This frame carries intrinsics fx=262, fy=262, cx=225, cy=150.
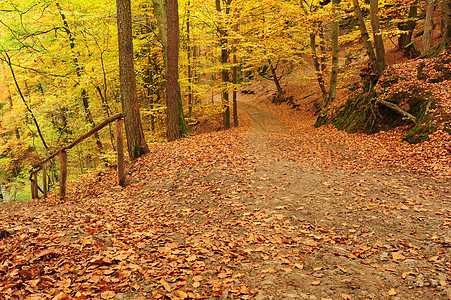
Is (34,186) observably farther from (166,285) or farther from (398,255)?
(398,255)

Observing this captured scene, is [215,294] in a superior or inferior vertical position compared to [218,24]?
inferior

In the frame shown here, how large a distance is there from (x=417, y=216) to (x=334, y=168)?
344 cm

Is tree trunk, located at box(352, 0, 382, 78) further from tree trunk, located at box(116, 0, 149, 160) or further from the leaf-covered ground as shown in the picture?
tree trunk, located at box(116, 0, 149, 160)

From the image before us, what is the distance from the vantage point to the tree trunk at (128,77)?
9.39 meters

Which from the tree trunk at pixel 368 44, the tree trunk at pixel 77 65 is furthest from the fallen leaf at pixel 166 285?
the tree trunk at pixel 368 44

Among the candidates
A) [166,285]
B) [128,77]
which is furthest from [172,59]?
[166,285]

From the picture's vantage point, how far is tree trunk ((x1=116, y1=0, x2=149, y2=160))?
9391 millimetres

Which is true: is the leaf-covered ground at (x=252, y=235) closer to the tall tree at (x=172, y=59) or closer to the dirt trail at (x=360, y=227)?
the dirt trail at (x=360, y=227)

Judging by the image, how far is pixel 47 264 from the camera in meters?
3.51

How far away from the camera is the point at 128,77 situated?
9656 mm

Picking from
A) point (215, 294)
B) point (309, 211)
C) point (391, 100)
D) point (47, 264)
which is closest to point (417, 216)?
point (309, 211)

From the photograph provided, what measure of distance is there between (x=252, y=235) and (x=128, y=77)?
25.7 feet

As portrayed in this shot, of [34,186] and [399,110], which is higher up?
[399,110]

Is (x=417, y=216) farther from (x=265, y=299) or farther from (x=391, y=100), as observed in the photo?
(x=391, y=100)
